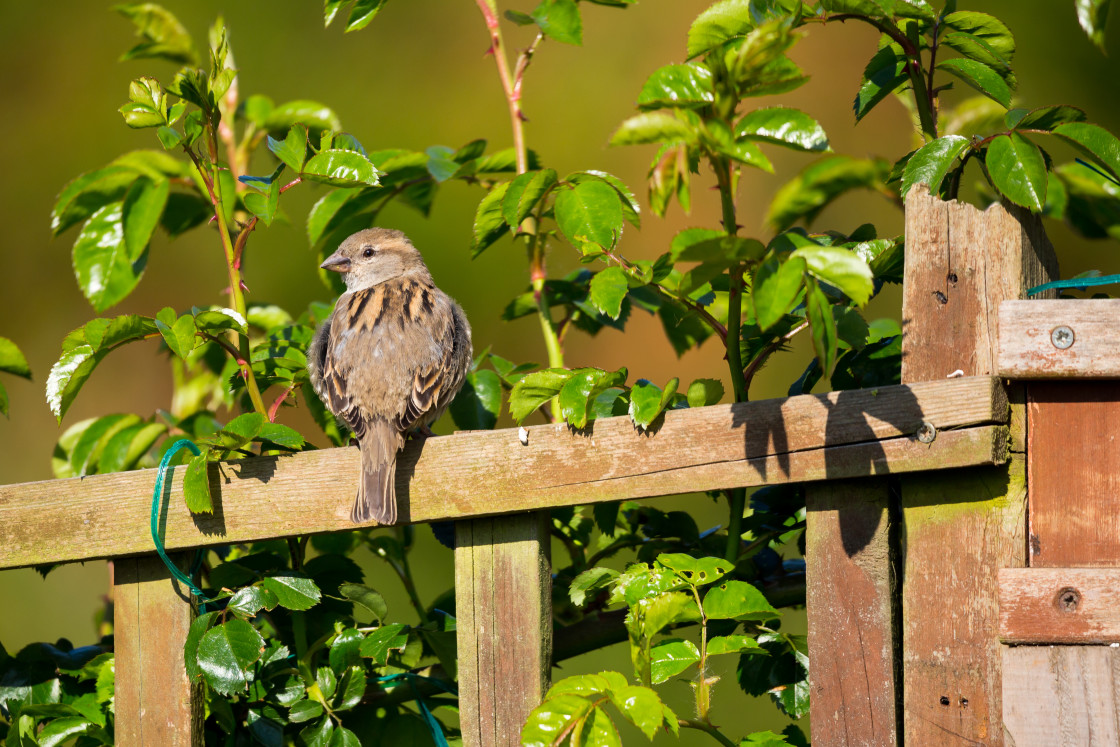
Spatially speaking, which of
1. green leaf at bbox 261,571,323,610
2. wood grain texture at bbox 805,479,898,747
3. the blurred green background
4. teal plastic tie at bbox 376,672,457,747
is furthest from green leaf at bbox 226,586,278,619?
the blurred green background

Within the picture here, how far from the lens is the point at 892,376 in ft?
6.86

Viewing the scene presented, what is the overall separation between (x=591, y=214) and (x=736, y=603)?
2.41 feet

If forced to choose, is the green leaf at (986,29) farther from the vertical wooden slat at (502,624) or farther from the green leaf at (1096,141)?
the vertical wooden slat at (502,624)

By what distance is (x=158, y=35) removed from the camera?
2.84 meters

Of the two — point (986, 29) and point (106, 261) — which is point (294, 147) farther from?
point (986, 29)

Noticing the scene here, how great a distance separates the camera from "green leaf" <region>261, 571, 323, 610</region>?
6.67 feet

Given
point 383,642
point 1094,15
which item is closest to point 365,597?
point 383,642

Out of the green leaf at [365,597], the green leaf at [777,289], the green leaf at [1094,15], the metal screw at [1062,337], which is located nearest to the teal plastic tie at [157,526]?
the green leaf at [365,597]

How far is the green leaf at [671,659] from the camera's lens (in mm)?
1787

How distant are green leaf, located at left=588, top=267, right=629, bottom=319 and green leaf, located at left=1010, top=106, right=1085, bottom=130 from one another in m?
0.69

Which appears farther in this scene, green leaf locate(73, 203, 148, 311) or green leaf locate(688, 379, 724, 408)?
green leaf locate(73, 203, 148, 311)

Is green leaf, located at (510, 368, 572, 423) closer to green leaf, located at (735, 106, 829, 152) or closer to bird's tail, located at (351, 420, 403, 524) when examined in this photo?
bird's tail, located at (351, 420, 403, 524)

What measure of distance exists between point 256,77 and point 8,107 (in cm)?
130

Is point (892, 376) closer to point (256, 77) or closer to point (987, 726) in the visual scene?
point (987, 726)
